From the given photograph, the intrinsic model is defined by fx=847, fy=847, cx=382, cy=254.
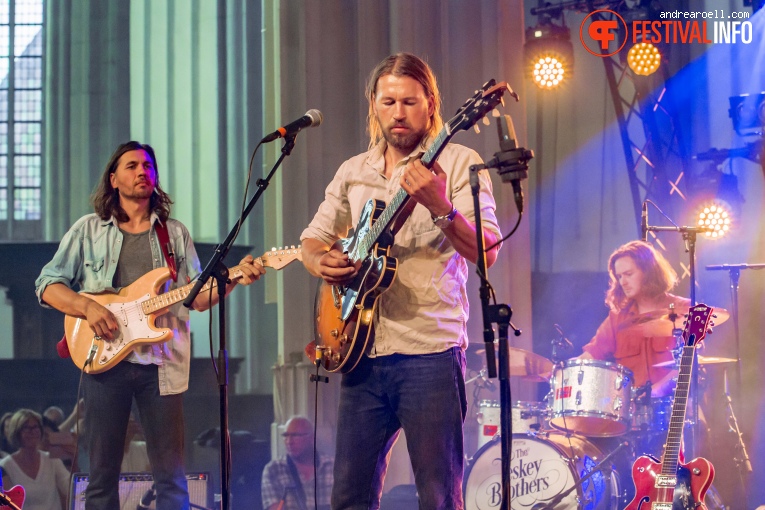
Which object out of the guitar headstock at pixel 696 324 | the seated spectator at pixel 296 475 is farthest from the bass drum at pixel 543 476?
the guitar headstock at pixel 696 324

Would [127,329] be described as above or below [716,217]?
below

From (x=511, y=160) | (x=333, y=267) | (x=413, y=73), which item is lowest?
(x=333, y=267)

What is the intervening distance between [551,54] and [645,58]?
2.64 feet

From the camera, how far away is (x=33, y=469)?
5922mm

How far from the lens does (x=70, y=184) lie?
8797 mm

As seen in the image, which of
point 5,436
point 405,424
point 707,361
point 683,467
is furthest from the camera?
point 5,436

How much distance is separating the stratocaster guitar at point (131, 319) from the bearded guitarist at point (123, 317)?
0.15 feet

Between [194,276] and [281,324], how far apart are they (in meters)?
2.36

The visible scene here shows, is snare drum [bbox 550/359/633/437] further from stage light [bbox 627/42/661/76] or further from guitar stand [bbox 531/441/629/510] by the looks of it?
stage light [bbox 627/42/661/76]

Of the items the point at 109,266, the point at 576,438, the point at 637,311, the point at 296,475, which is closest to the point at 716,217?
the point at 637,311

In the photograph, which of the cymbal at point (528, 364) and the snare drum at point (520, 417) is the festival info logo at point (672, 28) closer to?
the cymbal at point (528, 364)

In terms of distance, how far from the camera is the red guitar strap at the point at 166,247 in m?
4.39

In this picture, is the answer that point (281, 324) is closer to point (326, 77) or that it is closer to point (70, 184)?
point (326, 77)

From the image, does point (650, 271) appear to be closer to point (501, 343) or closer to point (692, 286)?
point (692, 286)
